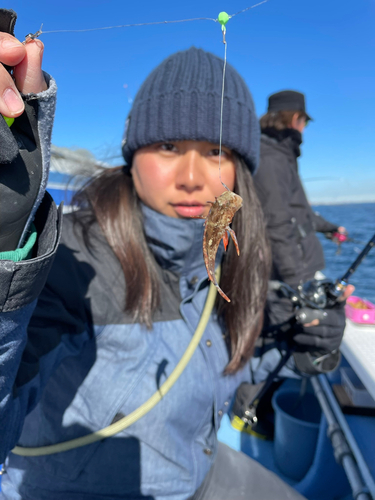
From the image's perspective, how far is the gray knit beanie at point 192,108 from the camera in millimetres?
2326

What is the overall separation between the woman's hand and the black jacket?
4.09 meters

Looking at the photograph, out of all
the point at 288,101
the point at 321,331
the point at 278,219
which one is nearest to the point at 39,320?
the point at 321,331

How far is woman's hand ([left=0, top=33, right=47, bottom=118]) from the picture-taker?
0.90 m

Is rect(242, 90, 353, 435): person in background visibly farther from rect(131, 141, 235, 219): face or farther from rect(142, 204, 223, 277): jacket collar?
rect(131, 141, 235, 219): face

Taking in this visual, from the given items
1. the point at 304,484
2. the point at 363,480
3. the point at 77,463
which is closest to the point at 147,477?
the point at 77,463

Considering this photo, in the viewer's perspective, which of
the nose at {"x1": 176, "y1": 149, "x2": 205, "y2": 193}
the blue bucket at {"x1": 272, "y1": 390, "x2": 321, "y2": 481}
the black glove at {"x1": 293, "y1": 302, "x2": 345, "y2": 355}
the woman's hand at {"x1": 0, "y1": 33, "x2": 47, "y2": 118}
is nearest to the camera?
the woman's hand at {"x1": 0, "y1": 33, "x2": 47, "y2": 118}

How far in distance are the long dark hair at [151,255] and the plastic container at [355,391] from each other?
62.0 inches

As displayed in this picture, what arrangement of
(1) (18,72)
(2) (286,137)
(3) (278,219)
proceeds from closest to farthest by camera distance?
(1) (18,72) → (3) (278,219) → (2) (286,137)

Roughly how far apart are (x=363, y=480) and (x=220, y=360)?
5.72 feet

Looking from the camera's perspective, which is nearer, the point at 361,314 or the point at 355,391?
the point at 355,391

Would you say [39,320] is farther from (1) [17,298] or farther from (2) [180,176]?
(2) [180,176]

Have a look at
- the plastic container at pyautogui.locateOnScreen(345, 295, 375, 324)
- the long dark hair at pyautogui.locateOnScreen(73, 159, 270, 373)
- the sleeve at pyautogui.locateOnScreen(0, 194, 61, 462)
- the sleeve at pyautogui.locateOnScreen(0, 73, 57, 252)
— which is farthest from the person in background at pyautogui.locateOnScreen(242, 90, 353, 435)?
the sleeve at pyautogui.locateOnScreen(0, 73, 57, 252)

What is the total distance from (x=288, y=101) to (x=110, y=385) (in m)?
5.45

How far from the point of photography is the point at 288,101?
18.2 feet
